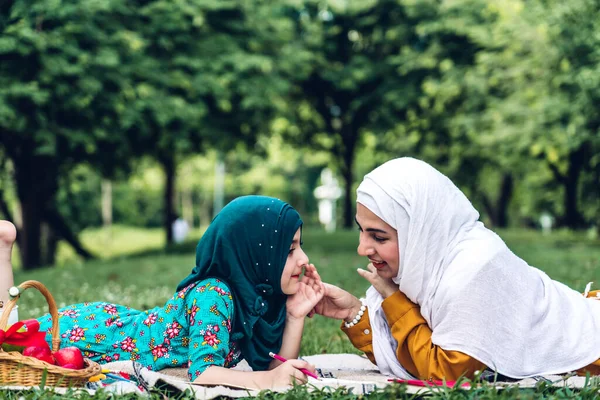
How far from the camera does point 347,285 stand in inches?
342

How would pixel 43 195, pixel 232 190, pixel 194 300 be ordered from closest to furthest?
pixel 194 300, pixel 43 195, pixel 232 190

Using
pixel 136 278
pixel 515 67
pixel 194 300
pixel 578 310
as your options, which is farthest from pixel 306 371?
pixel 515 67

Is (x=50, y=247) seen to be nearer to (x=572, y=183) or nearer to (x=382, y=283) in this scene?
(x=572, y=183)

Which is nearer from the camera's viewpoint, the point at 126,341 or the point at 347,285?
the point at 126,341

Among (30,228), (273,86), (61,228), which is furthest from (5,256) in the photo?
(61,228)

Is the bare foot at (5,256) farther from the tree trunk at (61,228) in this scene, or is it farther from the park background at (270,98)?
the tree trunk at (61,228)

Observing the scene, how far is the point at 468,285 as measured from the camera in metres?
3.45

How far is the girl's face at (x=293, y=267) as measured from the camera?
3803 mm

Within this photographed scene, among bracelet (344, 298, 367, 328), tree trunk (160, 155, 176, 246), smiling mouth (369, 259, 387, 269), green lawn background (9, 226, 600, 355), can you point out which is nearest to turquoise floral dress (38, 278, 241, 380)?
bracelet (344, 298, 367, 328)

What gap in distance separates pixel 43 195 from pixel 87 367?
473 inches

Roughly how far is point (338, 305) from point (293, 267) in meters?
0.47

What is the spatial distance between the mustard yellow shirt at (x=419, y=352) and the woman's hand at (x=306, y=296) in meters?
0.40

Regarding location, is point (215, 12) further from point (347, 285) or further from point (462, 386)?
point (462, 386)

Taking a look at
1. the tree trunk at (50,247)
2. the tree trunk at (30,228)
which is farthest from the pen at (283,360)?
the tree trunk at (50,247)
